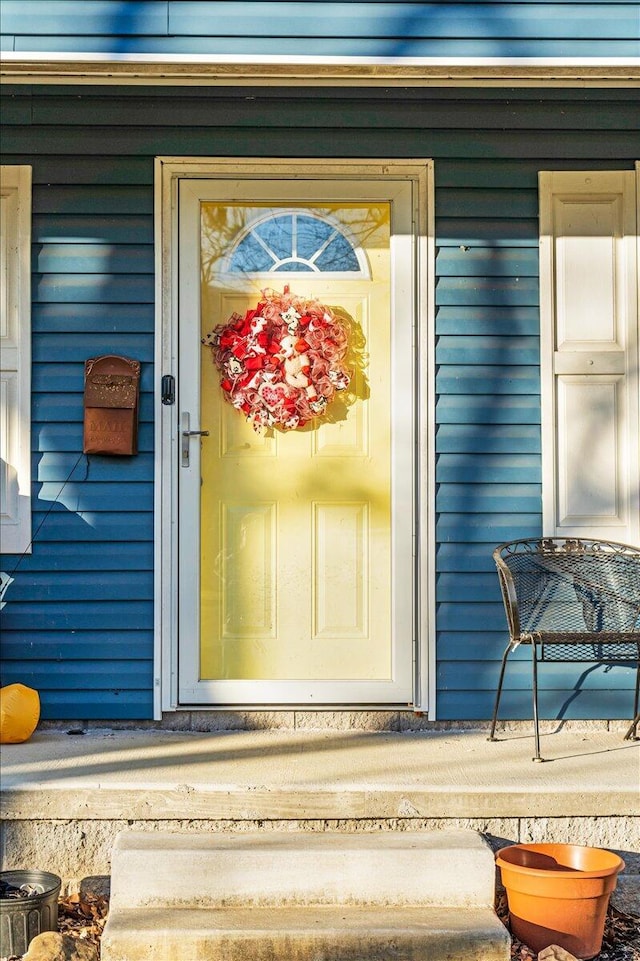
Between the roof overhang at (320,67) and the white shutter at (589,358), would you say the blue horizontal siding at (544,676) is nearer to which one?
the white shutter at (589,358)

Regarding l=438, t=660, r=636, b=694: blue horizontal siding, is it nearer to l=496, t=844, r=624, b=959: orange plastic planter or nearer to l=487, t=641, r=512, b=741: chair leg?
l=487, t=641, r=512, b=741: chair leg

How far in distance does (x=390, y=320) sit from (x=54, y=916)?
8.13ft

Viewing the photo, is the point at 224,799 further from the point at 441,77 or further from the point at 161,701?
the point at 441,77


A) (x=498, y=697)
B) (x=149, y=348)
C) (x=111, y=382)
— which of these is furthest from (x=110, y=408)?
(x=498, y=697)

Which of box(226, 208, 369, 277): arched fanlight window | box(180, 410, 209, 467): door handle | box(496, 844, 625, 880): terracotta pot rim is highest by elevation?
box(226, 208, 369, 277): arched fanlight window

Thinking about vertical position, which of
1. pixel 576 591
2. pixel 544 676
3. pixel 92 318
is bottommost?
pixel 544 676

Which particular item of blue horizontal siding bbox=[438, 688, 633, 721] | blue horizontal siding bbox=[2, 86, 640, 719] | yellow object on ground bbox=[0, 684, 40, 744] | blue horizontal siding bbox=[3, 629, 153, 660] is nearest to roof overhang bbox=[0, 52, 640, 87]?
blue horizontal siding bbox=[2, 86, 640, 719]

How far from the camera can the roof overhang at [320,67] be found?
3.61 meters

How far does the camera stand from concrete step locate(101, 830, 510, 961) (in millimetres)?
2969

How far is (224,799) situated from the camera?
3.47m

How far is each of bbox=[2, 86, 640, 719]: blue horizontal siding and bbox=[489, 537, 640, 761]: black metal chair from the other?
0.11m

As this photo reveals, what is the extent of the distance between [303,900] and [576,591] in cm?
174

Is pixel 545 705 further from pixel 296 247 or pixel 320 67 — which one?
pixel 320 67

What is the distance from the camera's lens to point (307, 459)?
444 centimetres
